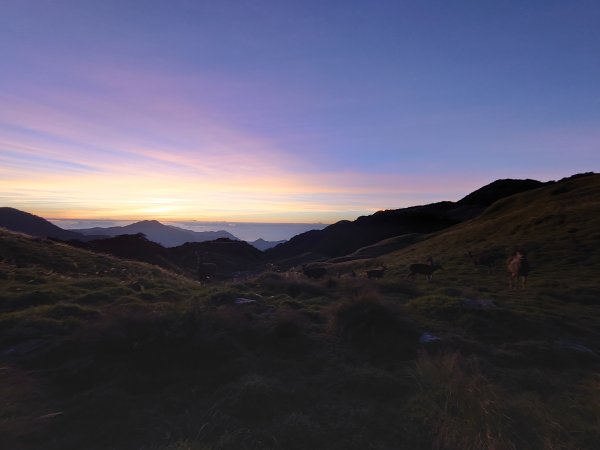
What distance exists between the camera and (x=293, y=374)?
26.1 feet

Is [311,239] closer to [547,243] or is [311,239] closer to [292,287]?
[547,243]

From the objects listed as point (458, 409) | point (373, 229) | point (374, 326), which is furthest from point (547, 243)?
point (373, 229)

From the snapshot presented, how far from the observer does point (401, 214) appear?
154 meters

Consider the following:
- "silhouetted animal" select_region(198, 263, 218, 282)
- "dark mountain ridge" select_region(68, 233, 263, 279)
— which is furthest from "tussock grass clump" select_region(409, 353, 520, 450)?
"dark mountain ridge" select_region(68, 233, 263, 279)

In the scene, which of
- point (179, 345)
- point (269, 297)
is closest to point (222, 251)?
point (269, 297)

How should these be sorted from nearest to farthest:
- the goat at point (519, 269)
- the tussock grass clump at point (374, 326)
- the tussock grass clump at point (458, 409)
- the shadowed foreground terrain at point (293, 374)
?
the tussock grass clump at point (458, 409), the shadowed foreground terrain at point (293, 374), the tussock grass clump at point (374, 326), the goat at point (519, 269)

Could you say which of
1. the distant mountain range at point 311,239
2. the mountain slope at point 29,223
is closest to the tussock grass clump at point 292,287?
the distant mountain range at point 311,239

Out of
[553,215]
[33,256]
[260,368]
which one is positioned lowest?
[260,368]

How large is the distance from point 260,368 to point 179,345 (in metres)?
1.88

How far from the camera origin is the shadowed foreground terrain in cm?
589

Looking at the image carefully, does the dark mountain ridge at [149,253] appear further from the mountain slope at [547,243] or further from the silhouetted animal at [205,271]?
the mountain slope at [547,243]

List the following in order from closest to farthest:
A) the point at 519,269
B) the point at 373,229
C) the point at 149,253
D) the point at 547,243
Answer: the point at 519,269 → the point at 547,243 → the point at 149,253 → the point at 373,229

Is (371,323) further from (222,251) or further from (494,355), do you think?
(222,251)

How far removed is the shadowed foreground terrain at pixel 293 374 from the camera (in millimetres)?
5891
